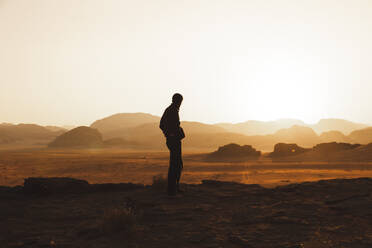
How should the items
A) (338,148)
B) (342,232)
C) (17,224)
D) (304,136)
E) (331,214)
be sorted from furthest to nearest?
1. (304,136)
2. (338,148)
3. (331,214)
4. (17,224)
5. (342,232)

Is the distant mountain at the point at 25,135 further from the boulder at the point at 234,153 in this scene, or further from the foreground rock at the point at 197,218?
the foreground rock at the point at 197,218

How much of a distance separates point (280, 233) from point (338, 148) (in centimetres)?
3517

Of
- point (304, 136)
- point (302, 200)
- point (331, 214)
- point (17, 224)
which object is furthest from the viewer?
point (304, 136)

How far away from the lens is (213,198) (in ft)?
21.3

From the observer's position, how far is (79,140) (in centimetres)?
8525

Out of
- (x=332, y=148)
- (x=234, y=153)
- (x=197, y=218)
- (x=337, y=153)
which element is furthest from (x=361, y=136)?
(x=197, y=218)

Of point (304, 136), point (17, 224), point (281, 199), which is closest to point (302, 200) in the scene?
point (281, 199)

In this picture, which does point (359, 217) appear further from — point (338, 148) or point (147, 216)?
point (338, 148)

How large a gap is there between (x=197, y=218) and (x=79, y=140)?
86650 mm

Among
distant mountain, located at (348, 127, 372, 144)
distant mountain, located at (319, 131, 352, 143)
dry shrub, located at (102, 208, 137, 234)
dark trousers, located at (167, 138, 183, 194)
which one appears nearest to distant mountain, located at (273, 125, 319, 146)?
distant mountain, located at (319, 131, 352, 143)

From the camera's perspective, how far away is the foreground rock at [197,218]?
152 inches

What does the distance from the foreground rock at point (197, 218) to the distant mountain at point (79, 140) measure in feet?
265

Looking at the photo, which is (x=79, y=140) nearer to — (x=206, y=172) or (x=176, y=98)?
(x=206, y=172)

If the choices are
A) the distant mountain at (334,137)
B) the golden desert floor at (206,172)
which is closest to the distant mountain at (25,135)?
the golden desert floor at (206,172)
